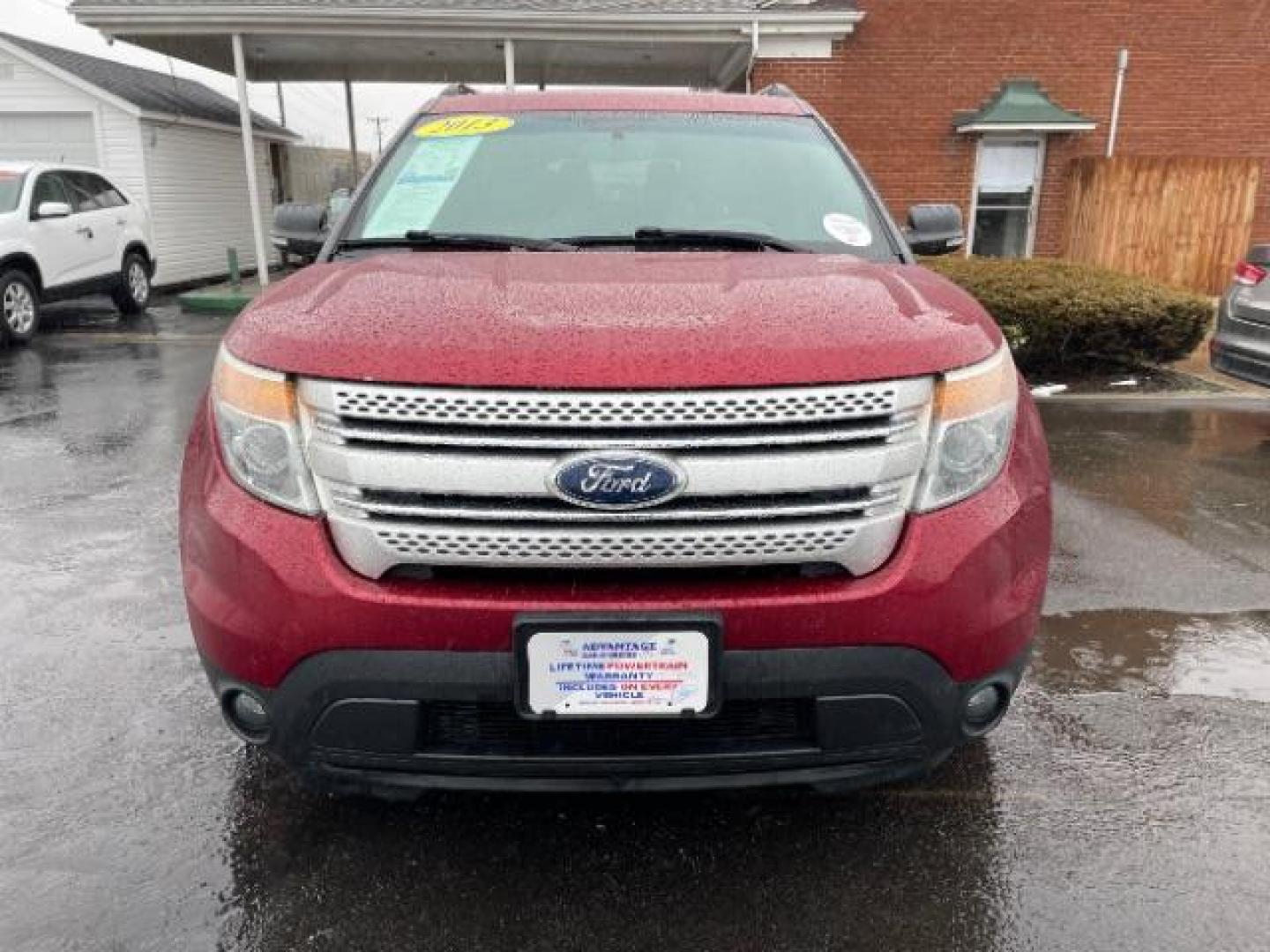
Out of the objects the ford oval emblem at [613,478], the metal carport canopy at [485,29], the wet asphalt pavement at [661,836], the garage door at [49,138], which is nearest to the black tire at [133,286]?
the metal carport canopy at [485,29]

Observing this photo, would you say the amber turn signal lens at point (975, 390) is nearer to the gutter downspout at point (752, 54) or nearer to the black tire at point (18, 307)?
the black tire at point (18, 307)

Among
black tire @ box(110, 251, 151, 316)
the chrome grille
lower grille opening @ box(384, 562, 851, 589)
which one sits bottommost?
black tire @ box(110, 251, 151, 316)

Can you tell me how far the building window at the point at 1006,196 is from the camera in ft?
45.4

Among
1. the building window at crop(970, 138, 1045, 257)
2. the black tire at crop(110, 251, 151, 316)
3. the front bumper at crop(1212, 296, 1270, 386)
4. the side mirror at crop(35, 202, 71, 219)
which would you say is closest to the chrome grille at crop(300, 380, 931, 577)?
the front bumper at crop(1212, 296, 1270, 386)

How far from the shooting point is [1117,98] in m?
13.6

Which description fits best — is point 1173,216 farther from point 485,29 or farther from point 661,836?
point 661,836

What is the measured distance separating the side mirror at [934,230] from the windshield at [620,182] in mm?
495

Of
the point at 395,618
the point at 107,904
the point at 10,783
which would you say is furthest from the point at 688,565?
the point at 10,783

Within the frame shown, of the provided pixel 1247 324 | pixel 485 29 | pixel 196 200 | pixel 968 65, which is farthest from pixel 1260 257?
pixel 196 200

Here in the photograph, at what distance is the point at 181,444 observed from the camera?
253 inches

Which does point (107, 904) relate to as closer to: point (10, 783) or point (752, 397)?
point (10, 783)

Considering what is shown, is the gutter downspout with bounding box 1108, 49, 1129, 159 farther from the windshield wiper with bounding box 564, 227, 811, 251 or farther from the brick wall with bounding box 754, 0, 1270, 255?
the windshield wiper with bounding box 564, 227, 811, 251

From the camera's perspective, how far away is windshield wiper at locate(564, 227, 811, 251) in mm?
2928

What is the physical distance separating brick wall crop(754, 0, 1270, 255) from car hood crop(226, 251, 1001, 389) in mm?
11892
